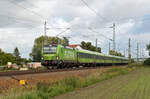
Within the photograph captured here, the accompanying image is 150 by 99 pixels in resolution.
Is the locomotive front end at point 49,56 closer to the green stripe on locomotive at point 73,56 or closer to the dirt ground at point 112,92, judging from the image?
the green stripe on locomotive at point 73,56

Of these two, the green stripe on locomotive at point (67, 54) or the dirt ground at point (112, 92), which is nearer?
the dirt ground at point (112, 92)

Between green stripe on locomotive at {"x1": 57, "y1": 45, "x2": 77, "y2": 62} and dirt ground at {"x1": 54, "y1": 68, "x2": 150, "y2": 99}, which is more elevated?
green stripe on locomotive at {"x1": 57, "y1": 45, "x2": 77, "y2": 62}

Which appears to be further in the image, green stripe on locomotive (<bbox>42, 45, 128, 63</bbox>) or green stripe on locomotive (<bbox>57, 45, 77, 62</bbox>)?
green stripe on locomotive (<bbox>57, 45, 77, 62</bbox>)

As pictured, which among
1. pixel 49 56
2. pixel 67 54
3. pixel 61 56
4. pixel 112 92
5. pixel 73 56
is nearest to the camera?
pixel 112 92

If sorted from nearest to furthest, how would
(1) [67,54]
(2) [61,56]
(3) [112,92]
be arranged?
(3) [112,92] < (2) [61,56] < (1) [67,54]

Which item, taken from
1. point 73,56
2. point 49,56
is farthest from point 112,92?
point 73,56

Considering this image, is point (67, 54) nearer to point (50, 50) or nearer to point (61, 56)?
point (61, 56)

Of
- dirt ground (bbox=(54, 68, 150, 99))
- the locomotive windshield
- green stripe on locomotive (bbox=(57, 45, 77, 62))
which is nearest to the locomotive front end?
the locomotive windshield

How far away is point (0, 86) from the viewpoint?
33.8 ft

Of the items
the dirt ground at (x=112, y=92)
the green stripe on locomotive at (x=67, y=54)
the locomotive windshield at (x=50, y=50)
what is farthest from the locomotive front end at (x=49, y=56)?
the dirt ground at (x=112, y=92)

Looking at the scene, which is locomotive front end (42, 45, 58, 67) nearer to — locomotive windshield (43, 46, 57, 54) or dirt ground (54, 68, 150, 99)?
locomotive windshield (43, 46, 57, 54)

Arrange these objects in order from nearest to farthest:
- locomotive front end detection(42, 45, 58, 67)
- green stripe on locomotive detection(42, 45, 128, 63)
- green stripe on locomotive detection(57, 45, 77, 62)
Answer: locomotive front end detection(42, 45, 58, 67) → green stripe on locomotive detection(42, 45, 128, 63) → green stripe on locomotive detection(57, 45, 77, 62)

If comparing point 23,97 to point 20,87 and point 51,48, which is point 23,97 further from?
point 51,48

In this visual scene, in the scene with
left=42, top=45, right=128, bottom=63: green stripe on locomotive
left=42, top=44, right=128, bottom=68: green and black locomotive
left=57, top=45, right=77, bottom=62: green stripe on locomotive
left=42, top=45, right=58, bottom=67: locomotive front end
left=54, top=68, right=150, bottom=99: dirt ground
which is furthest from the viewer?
left=57, top=45, right=77, bottom=62: green stripe on locomotive
